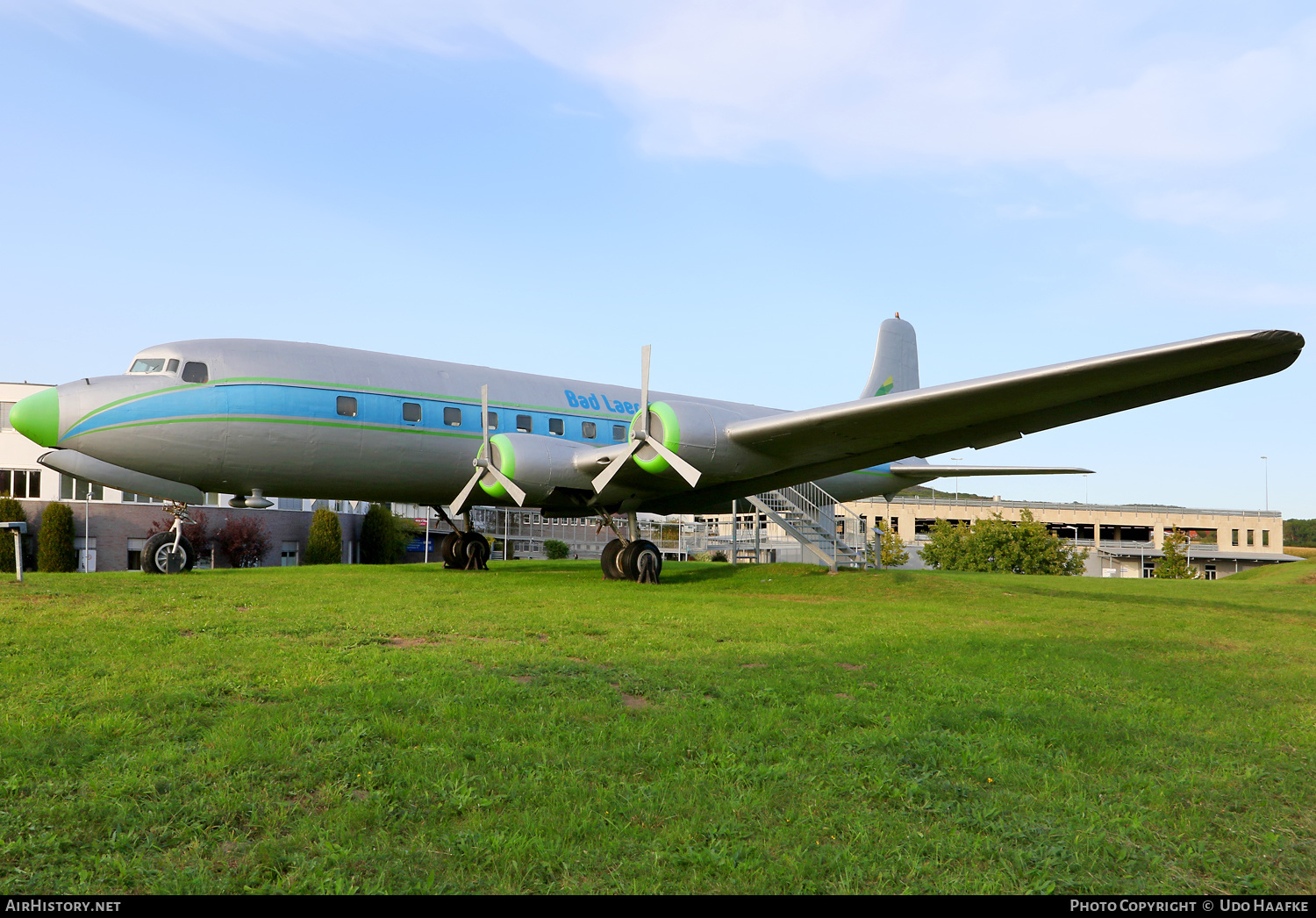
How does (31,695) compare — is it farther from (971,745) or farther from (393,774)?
(971,745)

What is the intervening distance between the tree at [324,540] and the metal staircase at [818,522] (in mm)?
18147

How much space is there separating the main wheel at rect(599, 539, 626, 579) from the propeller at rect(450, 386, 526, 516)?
2446 mm

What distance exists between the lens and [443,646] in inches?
293

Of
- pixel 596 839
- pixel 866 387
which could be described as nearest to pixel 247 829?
pixel 596 839

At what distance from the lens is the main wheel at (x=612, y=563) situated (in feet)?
56.1

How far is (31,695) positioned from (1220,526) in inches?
3533

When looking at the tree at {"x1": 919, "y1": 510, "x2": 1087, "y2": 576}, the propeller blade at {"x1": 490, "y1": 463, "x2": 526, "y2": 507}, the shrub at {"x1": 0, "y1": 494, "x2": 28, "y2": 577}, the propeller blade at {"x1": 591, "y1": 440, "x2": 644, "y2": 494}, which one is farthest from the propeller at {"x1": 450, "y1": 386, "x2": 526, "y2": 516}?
the tree at {"x1": 919, "y1": 510, "x2": 1087, "y2": 576}

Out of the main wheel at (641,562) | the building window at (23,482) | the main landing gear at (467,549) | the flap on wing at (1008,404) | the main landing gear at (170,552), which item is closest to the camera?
the flap on wing at (1008,404)

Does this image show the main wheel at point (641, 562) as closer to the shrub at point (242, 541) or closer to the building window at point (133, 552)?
the shrub at point (242, 541)

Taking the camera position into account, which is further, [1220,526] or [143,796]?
[1220,526]

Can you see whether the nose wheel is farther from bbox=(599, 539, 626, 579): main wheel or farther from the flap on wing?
the flap on wing

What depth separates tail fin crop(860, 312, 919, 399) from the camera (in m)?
24.3

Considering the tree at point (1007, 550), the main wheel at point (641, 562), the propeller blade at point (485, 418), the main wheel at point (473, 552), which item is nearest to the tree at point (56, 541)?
the main wheel at point (473, 552)

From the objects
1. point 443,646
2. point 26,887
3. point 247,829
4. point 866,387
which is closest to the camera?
point 26,887
